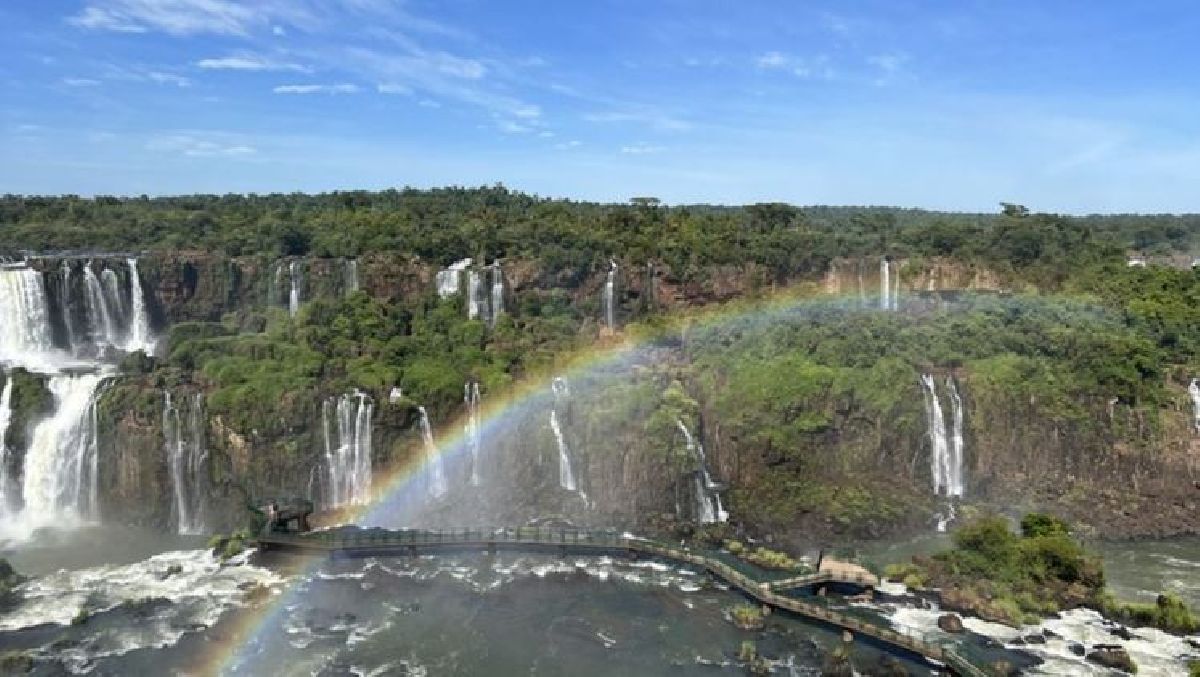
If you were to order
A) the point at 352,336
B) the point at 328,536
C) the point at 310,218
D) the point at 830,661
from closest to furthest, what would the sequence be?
the point at 830,661 < the point at 328,536 < the point at 352,336 < the point at 310,218

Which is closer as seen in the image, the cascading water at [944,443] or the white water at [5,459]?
the white water at [5,459]

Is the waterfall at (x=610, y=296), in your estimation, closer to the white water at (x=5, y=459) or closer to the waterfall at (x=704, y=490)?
the waterfall at (x=704, y=490)

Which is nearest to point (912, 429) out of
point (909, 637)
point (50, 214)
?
point (909, 637)

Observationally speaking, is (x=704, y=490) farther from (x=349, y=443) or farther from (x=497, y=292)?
(x=497, y=292)

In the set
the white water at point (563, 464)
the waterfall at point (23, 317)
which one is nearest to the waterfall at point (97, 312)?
the waterfall at point (23, 317)

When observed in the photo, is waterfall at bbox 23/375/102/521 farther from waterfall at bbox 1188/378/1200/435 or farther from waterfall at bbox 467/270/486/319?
waterfall at bbox 1188/378/1200/435

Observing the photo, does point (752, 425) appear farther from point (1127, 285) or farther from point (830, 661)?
point (1127, 285)

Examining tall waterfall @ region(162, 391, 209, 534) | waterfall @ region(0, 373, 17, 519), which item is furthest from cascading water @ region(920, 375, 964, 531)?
waterfall @ region(0, 373, 17, 519)
